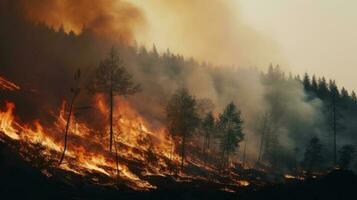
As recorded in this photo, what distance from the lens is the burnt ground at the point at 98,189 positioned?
50219 millimetres

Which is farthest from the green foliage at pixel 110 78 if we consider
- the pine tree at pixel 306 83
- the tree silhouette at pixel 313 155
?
the pine tree at pixel 306 83

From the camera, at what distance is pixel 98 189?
56.8m

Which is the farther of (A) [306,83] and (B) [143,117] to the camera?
(A) [306,83]

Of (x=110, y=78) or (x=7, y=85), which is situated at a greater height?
(x=7, y=85)

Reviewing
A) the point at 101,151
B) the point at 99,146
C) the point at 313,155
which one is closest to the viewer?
the point at 101,151

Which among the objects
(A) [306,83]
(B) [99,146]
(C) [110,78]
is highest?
(A) [306,83]

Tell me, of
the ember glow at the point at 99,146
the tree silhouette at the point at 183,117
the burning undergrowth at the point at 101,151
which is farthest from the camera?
the tree silhouette at the point at 183,117

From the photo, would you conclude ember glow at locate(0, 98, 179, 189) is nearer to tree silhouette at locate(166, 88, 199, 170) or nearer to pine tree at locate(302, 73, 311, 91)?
tree silhouette at locate(166, 88, 199, 170)

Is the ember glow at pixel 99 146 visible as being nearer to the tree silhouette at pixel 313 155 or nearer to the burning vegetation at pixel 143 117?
the burning vegetation at pixel 143 117

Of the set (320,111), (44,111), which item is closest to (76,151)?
→ (44,111)

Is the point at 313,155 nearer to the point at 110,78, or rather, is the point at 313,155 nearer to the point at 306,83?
the point at 110,78

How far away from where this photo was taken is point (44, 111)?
83.2 metres

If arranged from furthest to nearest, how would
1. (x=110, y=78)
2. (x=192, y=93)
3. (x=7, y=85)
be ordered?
(x=192, y=93)
(x=7, y=85)
(x=110, y=78)

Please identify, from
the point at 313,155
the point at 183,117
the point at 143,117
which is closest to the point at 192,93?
the point at 143,117
